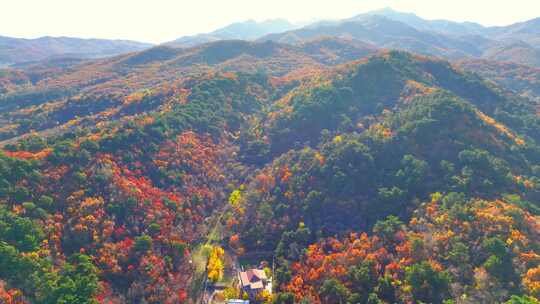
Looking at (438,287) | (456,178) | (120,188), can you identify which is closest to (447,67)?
(456,178)

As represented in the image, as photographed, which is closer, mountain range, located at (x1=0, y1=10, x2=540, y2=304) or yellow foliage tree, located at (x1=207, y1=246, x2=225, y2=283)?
mountain range, located at (x1=0, y1=10, x2=540, y2=304)

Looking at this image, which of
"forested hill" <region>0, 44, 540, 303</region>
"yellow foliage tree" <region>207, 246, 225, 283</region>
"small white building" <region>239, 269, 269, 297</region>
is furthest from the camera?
"yellow foliage tree" <region>207, 246, 225, 283</region>

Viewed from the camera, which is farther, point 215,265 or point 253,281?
point 215,265

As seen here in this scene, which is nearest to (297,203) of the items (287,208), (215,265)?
(287,208)

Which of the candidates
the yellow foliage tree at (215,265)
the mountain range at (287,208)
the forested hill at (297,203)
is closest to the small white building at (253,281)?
the mountain range at (287,208)

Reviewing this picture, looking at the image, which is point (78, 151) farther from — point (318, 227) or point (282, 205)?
point (318, 227)

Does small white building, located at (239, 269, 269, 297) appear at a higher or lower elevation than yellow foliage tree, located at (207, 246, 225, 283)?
lower

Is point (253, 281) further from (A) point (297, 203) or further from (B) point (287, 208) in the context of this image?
(A) point (297, 203)

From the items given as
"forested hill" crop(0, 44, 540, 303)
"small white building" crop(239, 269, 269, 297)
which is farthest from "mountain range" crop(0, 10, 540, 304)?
"small white building" crop(239, 269, 269, 297)

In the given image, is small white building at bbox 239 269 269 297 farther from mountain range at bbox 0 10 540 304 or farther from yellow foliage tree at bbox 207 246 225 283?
yellow foliage tree at bbox 207 246 225 283
